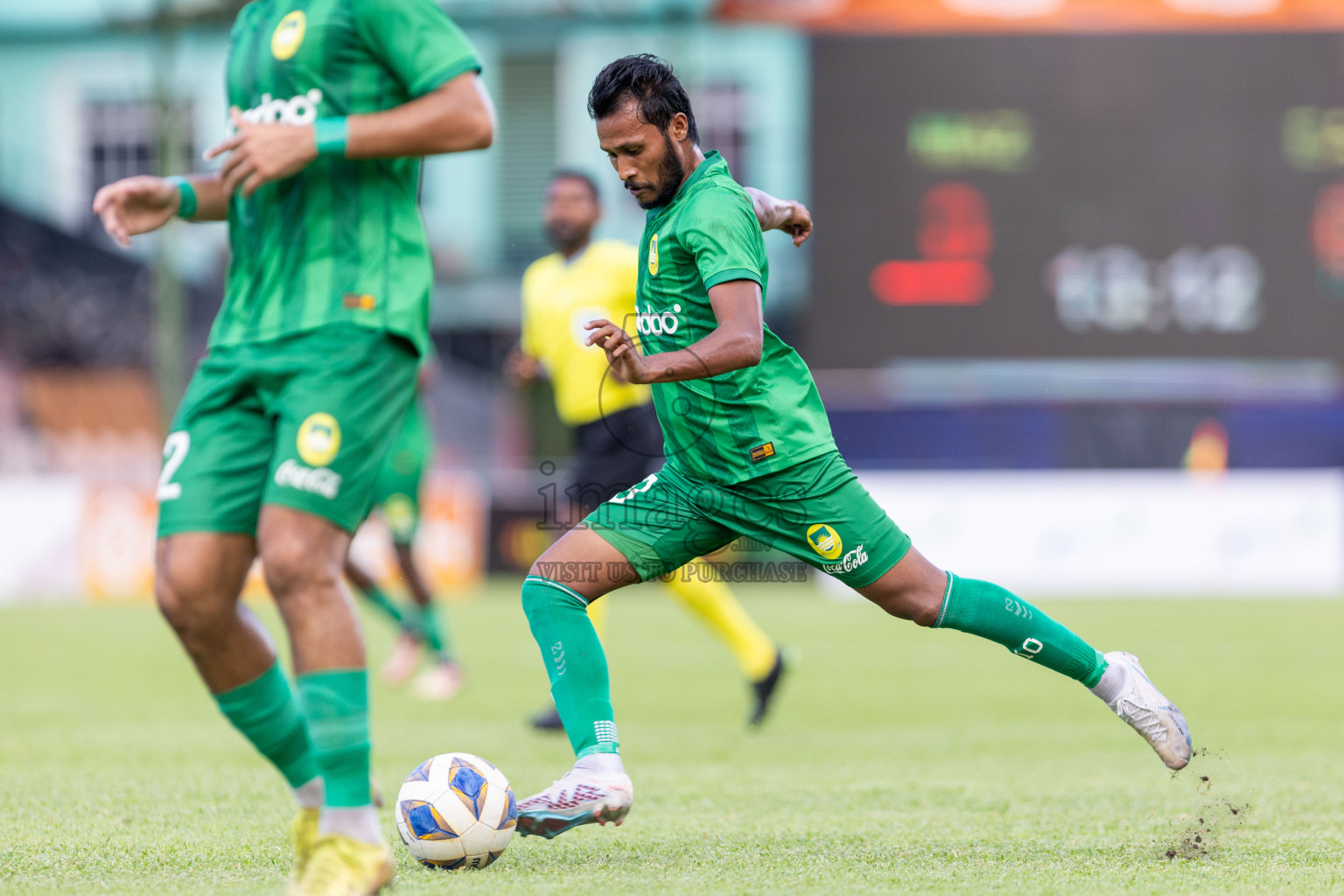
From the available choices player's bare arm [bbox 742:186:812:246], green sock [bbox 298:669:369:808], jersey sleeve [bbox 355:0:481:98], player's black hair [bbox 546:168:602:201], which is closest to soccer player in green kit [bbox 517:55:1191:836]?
player's bare arm [bbox 742:186:812:246]

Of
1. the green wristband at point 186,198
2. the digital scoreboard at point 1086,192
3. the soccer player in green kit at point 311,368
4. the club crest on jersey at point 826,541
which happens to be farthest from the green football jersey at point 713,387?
the digital scoreboard at point 1086,192

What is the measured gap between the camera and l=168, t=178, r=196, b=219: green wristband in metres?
3.83

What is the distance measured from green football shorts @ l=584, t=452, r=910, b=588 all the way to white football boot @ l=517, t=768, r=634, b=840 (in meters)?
0.63

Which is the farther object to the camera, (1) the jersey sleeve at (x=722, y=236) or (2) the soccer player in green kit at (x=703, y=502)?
(2) the soccer player in green kit at (x=703, y=502)

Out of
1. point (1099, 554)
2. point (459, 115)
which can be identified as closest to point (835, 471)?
point (459, 115)

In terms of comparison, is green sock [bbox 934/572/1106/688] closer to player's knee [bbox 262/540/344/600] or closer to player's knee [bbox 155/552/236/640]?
player's knee [bbox 262/540/344/600]

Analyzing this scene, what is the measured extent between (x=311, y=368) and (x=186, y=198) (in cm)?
73

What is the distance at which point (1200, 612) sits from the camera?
13188 millimetres

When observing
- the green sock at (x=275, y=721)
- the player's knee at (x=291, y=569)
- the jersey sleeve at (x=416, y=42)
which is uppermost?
the jersey sleeve at (x=416, y=42)

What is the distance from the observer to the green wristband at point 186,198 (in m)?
3.83

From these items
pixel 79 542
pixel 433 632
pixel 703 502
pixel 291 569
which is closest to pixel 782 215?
pixel 703 502

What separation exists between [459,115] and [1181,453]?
15.1 metres

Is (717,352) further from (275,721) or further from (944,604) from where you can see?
(275,721)

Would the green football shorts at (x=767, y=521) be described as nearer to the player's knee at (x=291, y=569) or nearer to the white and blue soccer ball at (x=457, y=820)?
the white and blue soccer ball at (x=457, y=820)
